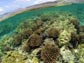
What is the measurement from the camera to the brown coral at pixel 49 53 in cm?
653

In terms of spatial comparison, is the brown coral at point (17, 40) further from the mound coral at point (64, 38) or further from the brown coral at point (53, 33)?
the mound coral at point (64, 38)

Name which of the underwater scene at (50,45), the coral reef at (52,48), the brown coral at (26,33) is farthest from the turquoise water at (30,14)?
the coral reef at (52,48)

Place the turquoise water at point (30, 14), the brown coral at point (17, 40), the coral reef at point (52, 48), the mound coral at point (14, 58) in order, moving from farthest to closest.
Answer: the turquoise water at point (30, 14) → the brown coral at point (17, 40) → the mound coral at point (14, 58) → the coral reef at point (52, 48)

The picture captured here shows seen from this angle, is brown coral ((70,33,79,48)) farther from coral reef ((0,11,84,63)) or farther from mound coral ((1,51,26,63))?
mound coral ((1,51,26,63))

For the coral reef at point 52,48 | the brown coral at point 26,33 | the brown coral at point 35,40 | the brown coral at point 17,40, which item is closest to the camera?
the coral reef at point 52,48

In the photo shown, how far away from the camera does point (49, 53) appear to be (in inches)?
255

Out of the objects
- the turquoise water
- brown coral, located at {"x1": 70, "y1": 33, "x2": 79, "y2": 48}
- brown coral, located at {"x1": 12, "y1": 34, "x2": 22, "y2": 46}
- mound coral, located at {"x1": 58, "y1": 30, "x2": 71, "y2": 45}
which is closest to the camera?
mound coral, located at {"x1": 58, "y1": 30, "x2": 71, "y2": 45}

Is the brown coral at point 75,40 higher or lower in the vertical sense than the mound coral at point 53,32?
lower

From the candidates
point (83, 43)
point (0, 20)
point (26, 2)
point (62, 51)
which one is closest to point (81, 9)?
point (26, 2)

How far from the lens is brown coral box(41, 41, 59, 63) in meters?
6.53

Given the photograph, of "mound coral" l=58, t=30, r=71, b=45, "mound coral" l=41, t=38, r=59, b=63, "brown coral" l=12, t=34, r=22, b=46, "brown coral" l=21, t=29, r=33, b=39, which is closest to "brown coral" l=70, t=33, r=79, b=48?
"mound coral" l=58, t=30, r=71, b=45

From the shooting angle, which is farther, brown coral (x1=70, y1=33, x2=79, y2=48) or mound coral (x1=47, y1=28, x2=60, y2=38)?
brown coral (x1=70, y1=33, x2=79, y2=48)

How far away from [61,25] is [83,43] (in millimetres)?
1290

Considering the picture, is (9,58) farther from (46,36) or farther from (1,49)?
(1,49)
